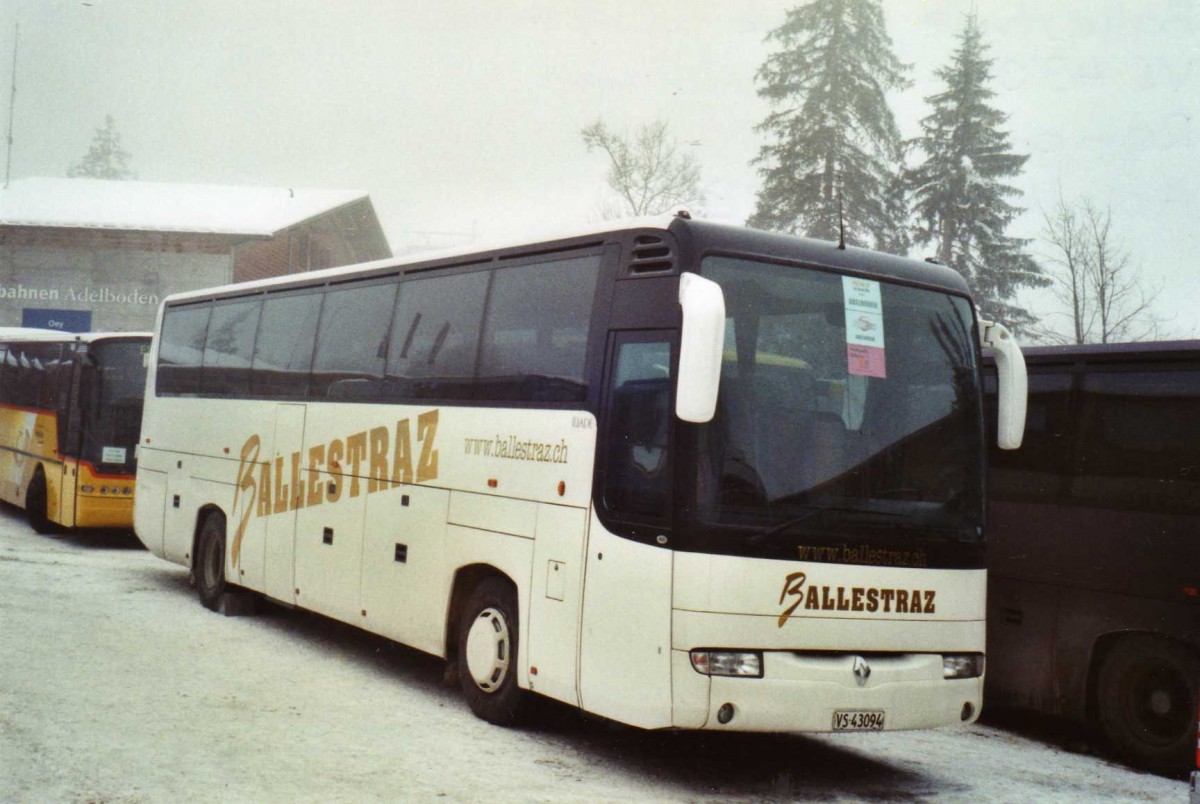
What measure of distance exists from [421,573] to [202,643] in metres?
2.59

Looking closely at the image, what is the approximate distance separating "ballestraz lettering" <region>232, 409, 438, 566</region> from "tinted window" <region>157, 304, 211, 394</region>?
2.02m

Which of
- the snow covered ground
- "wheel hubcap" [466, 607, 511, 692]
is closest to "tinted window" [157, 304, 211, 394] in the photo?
the snow covered ground

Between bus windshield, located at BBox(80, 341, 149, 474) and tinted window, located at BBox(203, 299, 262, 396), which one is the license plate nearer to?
tinted window, located at BBox(203, 299, 262, 396)

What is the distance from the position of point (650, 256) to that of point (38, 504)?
14790mm

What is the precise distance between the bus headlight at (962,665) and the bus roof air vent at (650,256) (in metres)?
2.70

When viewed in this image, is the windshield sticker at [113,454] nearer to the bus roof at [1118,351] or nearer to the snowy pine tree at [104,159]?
the bus roof at [1118,351]

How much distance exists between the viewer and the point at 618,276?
7.64 meters

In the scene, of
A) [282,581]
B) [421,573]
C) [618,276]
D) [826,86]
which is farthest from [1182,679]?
[826,86]

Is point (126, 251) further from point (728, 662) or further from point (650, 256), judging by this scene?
point (728, 662)

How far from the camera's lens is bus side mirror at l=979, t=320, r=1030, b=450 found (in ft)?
25.8

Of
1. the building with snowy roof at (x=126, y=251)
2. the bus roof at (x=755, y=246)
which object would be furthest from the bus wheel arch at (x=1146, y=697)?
the building with snowy roof at (x=126, y=251)

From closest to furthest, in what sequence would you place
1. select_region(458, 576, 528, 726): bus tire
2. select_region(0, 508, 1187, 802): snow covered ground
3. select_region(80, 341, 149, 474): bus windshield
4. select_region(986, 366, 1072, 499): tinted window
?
select_region(0, 508, 1187, 802): snow covered ground
select_region(458, 576, 528, 726): bus tire
select_region(986, 366, 1072, 499): tinted window
select_region(80, 341, 149, 474): bus windshield

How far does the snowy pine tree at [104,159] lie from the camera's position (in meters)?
84.2

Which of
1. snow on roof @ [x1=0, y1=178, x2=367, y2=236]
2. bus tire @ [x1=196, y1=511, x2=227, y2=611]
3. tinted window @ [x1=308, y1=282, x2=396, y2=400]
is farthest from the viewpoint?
snow on roof @ [x1=0, y1=178, x2=367, y2=236]
